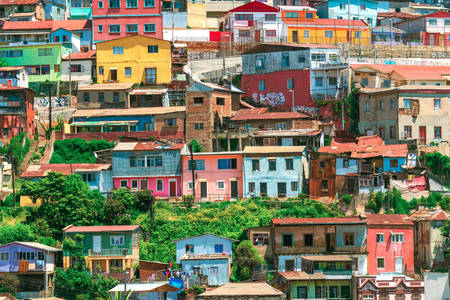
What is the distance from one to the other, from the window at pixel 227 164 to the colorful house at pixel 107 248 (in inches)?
435

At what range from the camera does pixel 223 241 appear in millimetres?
70875

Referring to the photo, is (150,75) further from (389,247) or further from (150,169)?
(389,247)

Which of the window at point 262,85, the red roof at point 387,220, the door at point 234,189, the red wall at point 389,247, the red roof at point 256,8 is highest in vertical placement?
the red roof at point 256,8

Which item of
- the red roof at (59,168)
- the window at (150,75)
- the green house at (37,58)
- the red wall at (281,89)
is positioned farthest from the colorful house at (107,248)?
the green house at (37,58)

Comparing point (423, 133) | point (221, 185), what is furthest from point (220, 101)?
point (423, 133)

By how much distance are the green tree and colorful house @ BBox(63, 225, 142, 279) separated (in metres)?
6.91

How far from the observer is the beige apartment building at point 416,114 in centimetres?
8456

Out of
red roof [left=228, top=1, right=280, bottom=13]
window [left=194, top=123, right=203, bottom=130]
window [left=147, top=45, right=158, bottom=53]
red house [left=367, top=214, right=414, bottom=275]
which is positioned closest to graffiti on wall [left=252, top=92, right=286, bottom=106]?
window [left=194, top=123, right=203, bottom=130]

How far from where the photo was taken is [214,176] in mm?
80000

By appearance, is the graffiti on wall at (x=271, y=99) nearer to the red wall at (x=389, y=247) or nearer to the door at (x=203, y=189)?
the door at (x=203, y=189)

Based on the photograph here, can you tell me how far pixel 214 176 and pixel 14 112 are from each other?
19.5 meters

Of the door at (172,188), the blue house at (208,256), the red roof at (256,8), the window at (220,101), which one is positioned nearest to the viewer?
the blue house at (208,256)

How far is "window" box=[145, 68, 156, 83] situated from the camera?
317 ft

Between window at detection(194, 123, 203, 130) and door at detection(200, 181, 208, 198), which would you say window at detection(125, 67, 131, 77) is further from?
door at detection(200, 181, 208, 198)
